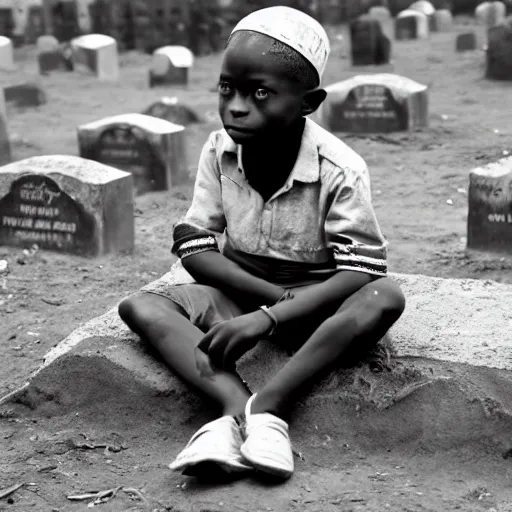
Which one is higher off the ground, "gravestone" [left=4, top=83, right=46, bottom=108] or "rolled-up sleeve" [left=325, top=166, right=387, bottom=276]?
"rolled-up sleeve" [left=325, top=166, right=387, bottom=276]

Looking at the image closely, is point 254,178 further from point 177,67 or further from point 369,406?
point 177,67

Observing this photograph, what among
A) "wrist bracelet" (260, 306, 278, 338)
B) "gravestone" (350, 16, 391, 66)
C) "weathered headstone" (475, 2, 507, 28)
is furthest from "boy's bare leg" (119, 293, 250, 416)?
"weathered headstone" (475, 2, 507, 28)

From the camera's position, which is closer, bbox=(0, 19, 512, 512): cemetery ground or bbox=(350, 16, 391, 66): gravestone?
bbox=(0, 19, 512, 512): cemetery ground

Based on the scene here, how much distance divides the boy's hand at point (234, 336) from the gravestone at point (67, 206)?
2635 mm

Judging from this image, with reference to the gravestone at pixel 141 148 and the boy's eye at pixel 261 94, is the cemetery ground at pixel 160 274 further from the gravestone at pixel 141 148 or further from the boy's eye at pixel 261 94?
the boy's eye at pixel 261 94

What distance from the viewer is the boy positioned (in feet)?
9.96

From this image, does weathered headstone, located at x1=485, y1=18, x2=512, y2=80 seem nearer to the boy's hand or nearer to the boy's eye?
the boy's eye

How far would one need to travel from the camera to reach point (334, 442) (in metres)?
3.19

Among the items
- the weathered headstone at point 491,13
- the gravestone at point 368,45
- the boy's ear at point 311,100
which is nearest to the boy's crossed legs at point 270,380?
the boy's ear at point 311,100

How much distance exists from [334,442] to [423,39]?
1488 cm

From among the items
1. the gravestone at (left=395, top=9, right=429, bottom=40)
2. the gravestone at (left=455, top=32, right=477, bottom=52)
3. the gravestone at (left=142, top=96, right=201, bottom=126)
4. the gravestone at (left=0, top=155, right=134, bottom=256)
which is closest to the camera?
the gravestone at (left=0, top=155, right=134, bottom=256)

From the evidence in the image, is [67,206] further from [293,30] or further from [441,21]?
[441,21]

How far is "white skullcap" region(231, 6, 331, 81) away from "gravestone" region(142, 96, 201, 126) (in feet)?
21.6

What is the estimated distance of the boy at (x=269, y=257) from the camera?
9.96ft
